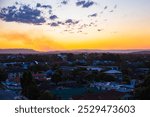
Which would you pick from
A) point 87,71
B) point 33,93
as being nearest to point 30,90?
point 33,93

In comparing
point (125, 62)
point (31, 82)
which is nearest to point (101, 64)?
point (125, 62)

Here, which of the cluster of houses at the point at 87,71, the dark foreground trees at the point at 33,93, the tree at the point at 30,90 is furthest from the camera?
the cluster of houses at the point at 87,71

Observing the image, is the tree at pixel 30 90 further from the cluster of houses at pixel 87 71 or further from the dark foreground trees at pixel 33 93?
the cluster of houses at pixel 87 71

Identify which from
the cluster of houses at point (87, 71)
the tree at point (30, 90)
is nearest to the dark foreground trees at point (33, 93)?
the tree at point (30, 90)

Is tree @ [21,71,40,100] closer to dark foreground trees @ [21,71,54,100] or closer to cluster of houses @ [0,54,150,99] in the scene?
dark foreground trees @ [21,71,54,100]

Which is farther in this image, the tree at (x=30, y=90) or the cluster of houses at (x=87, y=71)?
the cluster of houses at (x=87, y=71)

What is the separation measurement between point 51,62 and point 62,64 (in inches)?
23.6

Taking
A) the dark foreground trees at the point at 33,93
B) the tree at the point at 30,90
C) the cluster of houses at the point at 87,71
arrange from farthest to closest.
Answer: the cluster of houses at the point at 87,71
the tree at the point at 30,90
the dark foreground trees at the point at 33,93

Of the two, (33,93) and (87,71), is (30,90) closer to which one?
(33,93)

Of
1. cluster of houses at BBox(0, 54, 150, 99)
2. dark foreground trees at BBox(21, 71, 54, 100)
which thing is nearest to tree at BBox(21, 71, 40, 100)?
dark foreground trees at BBox(21, 71, 54, 100)

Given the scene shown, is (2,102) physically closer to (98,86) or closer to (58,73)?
(98,86)

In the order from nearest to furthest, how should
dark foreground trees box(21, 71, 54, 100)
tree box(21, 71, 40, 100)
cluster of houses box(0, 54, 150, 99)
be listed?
dark foreground trees box(21, 71, 54, 100) → tree box(21, 71, 40, 100) → cluster of houses box(0, 54, 150, 99)

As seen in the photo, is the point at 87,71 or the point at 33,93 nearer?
the point at 33,93

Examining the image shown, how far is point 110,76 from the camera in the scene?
9.17 meters
